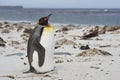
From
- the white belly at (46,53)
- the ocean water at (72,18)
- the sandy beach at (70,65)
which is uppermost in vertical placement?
the white belly at (46,53)

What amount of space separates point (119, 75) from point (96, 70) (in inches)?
29.6

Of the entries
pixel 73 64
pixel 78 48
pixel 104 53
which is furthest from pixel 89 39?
pixel 73 64

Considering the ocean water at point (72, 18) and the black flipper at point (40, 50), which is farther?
the ocean water at point (72, 18)

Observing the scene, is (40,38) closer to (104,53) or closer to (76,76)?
(76,76)

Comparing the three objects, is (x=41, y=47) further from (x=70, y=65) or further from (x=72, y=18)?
(x=72, y=18)

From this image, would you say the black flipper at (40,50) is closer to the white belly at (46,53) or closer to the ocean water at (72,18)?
the white belly at (46,53)

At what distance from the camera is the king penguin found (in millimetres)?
8891

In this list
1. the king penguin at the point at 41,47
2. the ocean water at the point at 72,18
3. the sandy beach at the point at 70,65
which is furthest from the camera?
the ocean water at the point at 72,18

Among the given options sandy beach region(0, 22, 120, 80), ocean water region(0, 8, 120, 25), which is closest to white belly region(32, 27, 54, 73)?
sandy beach region(0, 22, 120, 80)

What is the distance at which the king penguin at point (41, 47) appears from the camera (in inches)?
350

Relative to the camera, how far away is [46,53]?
9000mm

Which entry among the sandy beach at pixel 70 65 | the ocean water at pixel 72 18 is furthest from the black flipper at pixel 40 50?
the ocean water at pixel 72 18

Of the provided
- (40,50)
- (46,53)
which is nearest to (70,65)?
(46,53)

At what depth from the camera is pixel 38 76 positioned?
856cm
